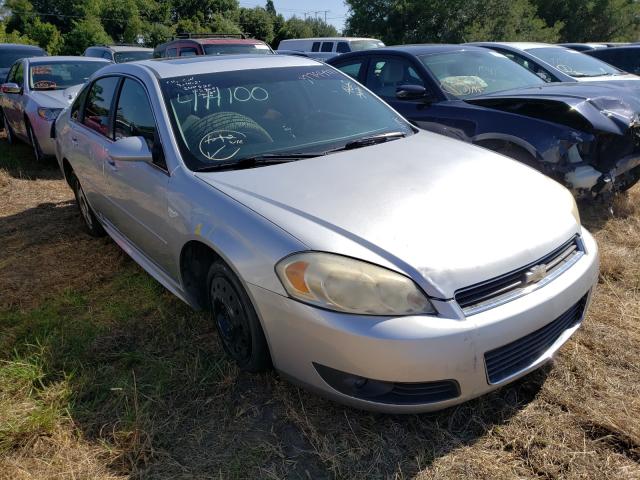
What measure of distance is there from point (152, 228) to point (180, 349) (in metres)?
0.73

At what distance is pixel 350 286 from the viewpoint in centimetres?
193

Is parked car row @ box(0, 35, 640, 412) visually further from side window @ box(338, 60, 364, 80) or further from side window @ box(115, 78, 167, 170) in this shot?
side window @ box(338, 60, 364, 80)

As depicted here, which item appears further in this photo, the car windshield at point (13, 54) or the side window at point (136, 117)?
the car windshield at point (13, 54)

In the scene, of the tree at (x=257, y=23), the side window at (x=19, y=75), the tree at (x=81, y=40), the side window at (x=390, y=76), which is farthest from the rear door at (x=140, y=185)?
the tree at (x=257, y=23)

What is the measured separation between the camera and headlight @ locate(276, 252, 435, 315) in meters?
1.89

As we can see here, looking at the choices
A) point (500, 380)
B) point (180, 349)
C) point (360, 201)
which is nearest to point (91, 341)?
point (180, 349)

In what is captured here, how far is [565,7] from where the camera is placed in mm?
32844

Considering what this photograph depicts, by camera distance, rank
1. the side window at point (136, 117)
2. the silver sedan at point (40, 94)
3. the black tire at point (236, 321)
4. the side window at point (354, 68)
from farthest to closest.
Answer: the silver sedan at point (40, 94), the side window at point (354, 68), the side window at point (136, 117), the black tire at point (236, 321)

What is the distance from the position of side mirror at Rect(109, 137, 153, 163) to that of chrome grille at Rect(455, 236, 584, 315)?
186 centimetres

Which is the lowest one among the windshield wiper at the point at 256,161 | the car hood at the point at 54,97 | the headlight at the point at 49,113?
the headlight at the point at 49,113

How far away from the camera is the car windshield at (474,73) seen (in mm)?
4941

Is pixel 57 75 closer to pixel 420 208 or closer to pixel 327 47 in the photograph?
pixel 420 208

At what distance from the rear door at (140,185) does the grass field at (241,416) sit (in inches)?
18.3

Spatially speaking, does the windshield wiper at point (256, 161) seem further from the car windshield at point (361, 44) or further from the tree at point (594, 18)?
the tree at point (594, 18)
